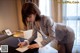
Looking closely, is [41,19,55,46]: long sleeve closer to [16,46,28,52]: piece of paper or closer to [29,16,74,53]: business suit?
[29,16,74,53]: business suit

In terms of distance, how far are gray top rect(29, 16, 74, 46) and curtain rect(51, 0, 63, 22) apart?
6cm

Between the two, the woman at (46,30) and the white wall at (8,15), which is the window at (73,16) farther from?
the white wall at (8,15)

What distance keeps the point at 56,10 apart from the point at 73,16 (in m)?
0.14

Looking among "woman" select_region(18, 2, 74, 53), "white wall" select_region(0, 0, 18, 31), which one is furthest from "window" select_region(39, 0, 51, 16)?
"white wall" select_region(0, 0, 18, 31)

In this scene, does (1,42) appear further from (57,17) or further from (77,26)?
(77,26)

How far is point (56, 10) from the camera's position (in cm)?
106

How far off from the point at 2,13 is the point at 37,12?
0.47 metres

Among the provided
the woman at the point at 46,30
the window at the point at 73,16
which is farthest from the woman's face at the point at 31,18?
the window at the point at 73,16

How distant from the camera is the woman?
0.88m

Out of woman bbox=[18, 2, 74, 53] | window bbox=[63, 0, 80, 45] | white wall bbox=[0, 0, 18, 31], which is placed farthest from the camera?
white wall bbox=[0, 0, 18, 31]

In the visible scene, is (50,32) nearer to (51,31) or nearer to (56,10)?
(51,31)

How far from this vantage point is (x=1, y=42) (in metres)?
1.06

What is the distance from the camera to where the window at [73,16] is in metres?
0.99

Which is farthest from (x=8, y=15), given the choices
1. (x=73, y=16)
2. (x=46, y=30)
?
(x=73, y=16)
